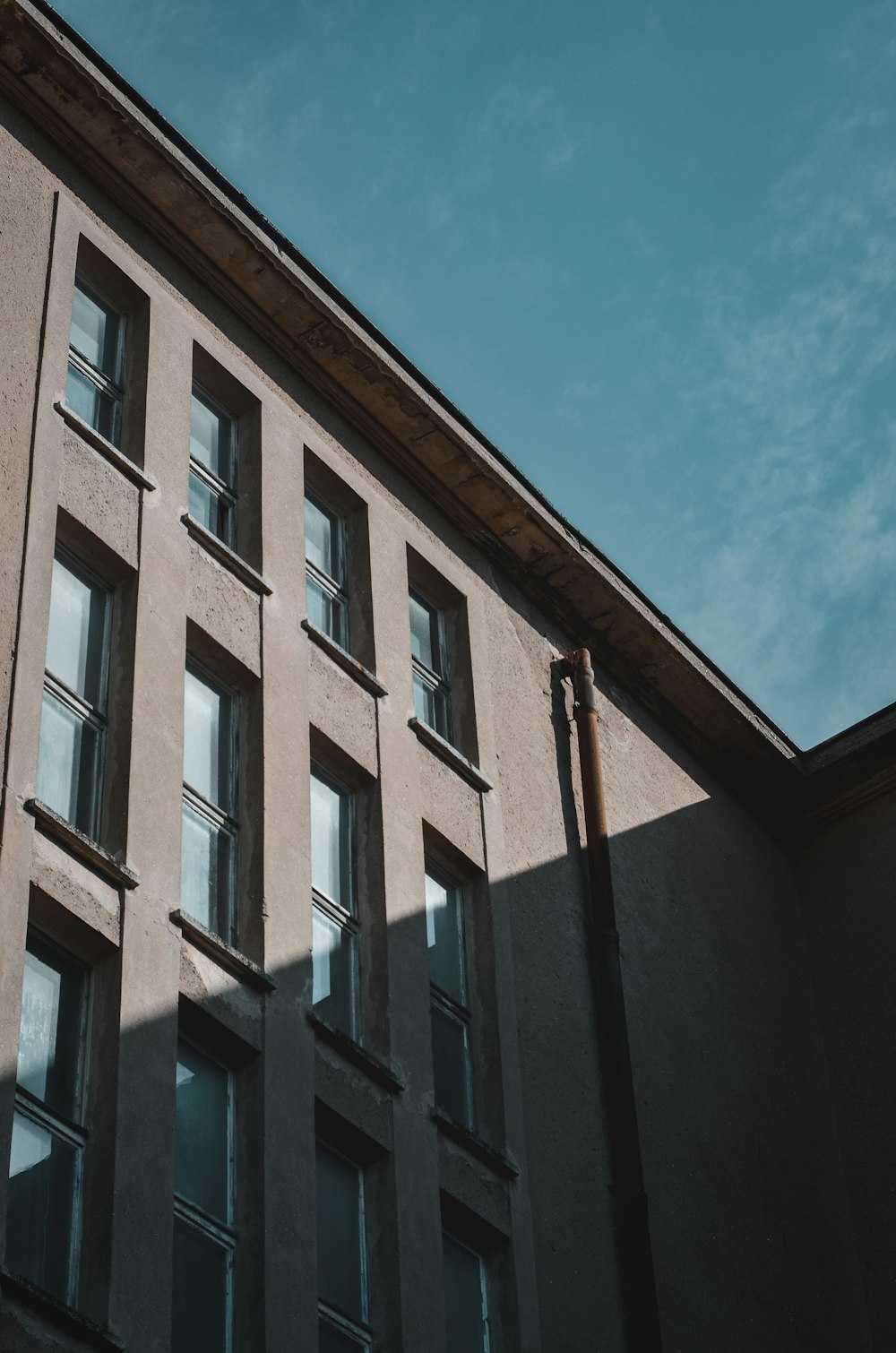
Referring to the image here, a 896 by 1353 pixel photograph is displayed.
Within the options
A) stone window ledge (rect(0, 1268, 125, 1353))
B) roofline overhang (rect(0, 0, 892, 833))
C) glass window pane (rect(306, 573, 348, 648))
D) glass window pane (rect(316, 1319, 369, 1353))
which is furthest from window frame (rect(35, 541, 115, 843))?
roofline overhang (rect(0, 0, 892, 833))

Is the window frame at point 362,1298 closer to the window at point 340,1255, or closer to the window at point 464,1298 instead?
the window at point 340,1255

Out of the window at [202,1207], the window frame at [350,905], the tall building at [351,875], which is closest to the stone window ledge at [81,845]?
the tall building at [351,875]

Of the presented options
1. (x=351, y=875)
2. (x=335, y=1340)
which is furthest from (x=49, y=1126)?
(x=351, y=875)

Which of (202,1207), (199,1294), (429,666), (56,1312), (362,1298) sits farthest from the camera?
(429,666)

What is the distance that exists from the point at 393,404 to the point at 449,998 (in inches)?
199

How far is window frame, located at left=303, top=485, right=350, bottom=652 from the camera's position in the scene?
14.3m

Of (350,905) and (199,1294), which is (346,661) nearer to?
(350,905)

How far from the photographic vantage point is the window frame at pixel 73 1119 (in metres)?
9.12

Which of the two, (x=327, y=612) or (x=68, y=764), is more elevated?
(x=327, y=612)

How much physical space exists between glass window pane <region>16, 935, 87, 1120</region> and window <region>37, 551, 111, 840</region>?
84 cm

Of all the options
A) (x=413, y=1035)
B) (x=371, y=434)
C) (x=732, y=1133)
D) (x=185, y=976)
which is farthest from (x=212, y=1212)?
(x=371, y=434)

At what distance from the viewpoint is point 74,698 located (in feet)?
37.0

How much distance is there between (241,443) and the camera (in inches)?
573

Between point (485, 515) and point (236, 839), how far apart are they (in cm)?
519
